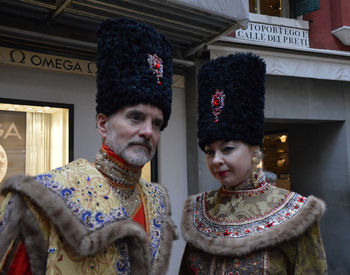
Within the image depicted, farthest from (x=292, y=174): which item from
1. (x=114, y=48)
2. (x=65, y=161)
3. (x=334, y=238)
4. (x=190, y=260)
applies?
(x=114, y=48)

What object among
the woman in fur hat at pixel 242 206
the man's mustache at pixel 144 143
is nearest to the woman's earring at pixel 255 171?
the woman in fur hat at pixel 242 206

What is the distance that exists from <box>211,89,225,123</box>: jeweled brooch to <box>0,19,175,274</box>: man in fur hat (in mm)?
445

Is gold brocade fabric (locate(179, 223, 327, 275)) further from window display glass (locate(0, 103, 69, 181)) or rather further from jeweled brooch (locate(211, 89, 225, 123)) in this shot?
window display glass (locate(0, 103, 69, 181))

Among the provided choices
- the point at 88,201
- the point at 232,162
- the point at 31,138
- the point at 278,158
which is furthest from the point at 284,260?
the point at 278,158

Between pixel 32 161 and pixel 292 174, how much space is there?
5.65 m

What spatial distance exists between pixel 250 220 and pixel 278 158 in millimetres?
6685

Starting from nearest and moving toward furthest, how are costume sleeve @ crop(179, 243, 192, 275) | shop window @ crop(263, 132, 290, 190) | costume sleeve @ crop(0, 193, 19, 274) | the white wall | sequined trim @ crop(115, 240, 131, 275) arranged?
costume sleeve @ crop(0, 193, 19, 274) < sequined trim @ crop(115, 240, 131, 275) < costume sleeve @ crop(179, 243, 192, 275) < the white wall < shop window @ crop(263, 132, 290, 190)

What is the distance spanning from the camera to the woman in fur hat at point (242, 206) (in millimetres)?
2176

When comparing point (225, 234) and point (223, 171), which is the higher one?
point (223, 171)

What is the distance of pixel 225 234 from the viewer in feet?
7.52

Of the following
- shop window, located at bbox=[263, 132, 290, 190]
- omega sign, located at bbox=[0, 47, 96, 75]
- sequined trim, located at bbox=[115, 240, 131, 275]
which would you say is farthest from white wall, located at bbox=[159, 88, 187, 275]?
shop window, located at bbox=[263, 132, 290, 190]

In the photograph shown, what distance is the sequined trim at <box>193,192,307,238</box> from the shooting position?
222 cm

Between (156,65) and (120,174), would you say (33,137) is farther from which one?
(156,65)

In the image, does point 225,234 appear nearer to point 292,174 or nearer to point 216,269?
point 216,269
